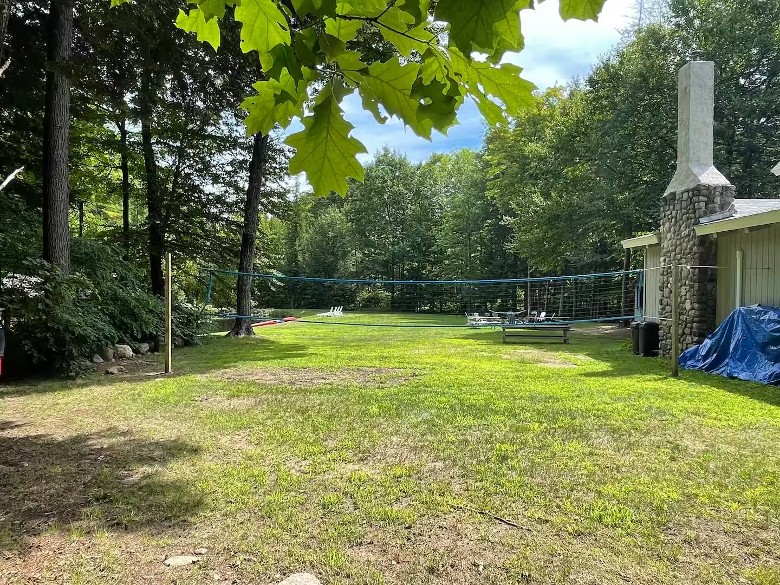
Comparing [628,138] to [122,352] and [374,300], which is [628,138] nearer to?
[122,352]

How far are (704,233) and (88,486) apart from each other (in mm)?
8661

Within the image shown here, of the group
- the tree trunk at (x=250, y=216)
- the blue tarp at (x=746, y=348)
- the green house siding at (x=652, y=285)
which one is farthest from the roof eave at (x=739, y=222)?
the tree trunk at (x=250, y=216)

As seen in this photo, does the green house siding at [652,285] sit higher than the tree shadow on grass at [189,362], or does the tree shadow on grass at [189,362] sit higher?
the green house siding at [652,285]

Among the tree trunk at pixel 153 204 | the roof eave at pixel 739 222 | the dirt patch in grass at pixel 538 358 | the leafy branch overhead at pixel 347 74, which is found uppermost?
the tree trunk at pixel 153 204

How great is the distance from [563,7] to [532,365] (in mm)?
7988

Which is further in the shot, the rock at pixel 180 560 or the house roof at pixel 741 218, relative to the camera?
the house roof at pixel 741 218

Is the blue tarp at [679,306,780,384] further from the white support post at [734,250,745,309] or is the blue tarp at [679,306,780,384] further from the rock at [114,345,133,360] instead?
the rock at [114,345,133,360]

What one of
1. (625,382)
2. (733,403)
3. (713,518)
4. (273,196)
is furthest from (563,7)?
(273,196)

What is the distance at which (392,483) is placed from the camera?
122 inches

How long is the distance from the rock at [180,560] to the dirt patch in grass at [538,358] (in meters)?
6.87

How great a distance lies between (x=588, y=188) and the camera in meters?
16.4

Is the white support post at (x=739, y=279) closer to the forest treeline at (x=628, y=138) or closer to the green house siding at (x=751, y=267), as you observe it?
the green house siding at (x=751, y=267)

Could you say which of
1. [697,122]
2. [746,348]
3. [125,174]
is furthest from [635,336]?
[125,174]

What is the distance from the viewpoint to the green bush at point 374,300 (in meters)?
28.3
